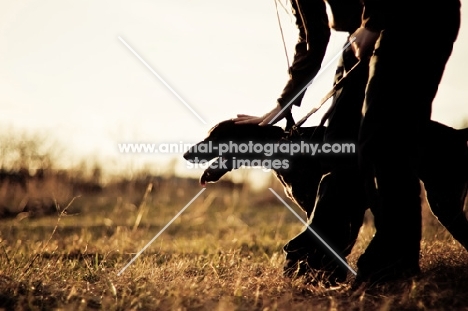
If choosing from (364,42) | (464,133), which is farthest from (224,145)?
(464,133)

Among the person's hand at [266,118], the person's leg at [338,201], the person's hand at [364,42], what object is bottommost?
the person's leg at [338,201]

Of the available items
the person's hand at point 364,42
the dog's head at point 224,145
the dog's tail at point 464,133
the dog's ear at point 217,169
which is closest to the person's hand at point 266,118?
the dog's head at point 224,145

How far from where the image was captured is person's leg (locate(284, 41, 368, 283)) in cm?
319

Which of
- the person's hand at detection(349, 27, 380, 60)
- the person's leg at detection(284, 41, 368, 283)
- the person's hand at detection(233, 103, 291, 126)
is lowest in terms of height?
the person's leg at detection(284, 41, 368, 283)

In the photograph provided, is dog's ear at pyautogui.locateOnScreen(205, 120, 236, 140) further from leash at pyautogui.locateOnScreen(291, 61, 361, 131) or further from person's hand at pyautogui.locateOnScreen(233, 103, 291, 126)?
leash at pyautogui.locateOnScreen(291, 61, 361, 131)

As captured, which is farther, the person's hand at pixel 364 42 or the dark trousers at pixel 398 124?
the person's hand at pixel 364 42

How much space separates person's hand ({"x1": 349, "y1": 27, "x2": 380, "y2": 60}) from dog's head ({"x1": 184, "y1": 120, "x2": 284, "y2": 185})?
83 cm

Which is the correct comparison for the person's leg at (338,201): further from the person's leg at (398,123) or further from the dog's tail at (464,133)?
the dog's tail at (464,133)

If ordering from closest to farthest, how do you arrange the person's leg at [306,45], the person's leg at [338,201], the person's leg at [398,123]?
the person's leg at [398,123]
the person's leg at [338,201]
the person's leg at [306,45]

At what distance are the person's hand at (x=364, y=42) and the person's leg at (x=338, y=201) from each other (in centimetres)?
21

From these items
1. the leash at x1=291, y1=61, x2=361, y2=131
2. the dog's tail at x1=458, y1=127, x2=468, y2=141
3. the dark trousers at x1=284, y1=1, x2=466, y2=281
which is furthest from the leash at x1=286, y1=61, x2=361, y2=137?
the dog's tail at x1=458, y1=127, x2=468, y2=141

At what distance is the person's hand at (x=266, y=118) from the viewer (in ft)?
11.3

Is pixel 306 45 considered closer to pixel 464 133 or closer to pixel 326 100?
pixel 326 100

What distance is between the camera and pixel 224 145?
11.3 feet
